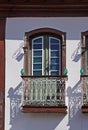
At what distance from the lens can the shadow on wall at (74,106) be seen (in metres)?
19.1

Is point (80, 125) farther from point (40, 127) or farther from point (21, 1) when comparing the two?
point (21, 1)

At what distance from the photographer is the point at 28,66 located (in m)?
19.7

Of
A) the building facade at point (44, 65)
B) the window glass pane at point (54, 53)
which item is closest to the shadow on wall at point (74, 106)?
the building facade at point (44, 65)

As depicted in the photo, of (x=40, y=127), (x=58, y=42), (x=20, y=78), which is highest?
(x=58, y=42)

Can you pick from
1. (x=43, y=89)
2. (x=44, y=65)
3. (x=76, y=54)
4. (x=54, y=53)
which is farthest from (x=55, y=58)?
(x=43, y=89)

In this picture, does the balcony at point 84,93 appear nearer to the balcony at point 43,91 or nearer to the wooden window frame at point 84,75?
the wooden window frame at point 84,75

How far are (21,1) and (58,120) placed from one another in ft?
13.7

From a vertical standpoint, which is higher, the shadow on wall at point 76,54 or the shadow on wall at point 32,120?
the shadow on wall at point 76,54

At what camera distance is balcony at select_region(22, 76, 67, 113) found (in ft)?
62.8

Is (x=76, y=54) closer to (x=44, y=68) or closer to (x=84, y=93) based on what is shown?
(x=44, y=68)

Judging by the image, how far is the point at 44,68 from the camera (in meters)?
19.8

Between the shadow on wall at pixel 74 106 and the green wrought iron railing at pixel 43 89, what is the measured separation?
36 centimetres

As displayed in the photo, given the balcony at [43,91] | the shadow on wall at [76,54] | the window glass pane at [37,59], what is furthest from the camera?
the window glass pane at [37,59]

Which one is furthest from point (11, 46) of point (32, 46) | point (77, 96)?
point (77, 96)
